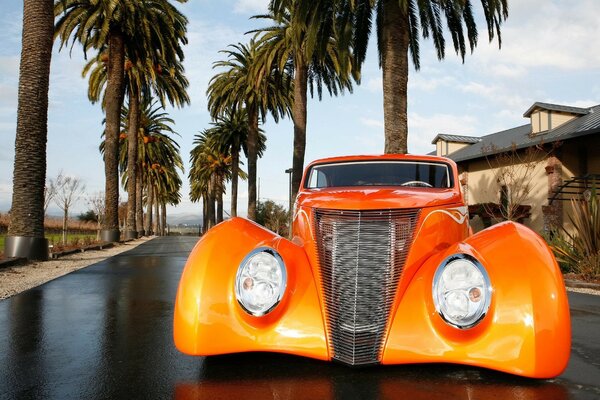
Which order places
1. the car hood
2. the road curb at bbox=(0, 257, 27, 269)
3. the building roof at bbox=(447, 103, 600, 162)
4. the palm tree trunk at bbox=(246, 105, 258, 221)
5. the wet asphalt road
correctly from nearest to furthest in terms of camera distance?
the wet asphalt road → the car hood → the road curb at bbox=(0, 257, 27, 269) → the building roof at bbox=(447, 103, 600, 162) → the palm tree trunk at bbox=(246, 105, 258, 221)

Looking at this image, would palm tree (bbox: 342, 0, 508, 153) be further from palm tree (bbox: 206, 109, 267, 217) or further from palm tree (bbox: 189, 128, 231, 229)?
palm tree (bbox: 189, 128, 231, 229)

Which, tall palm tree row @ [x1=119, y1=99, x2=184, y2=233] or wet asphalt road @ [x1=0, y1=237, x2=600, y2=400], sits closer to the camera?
wet asphalt road @ [x1=0, y1=237, x2=600, y2=400]

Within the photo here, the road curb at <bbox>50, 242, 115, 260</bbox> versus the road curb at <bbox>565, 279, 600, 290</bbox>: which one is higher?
the road curb at <bbox>50, 242, 115, 260</bbox>

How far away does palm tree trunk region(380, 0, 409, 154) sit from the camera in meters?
13.2

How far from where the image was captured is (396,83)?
43.5 feet

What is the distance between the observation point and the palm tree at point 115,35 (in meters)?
23.1

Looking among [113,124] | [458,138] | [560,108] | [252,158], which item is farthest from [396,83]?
[458,138]

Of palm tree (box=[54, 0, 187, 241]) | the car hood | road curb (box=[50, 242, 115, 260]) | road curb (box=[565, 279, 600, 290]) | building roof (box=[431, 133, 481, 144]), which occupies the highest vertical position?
palm tree (box=[54, 0, 187, 241])

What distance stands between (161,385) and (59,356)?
122 cm

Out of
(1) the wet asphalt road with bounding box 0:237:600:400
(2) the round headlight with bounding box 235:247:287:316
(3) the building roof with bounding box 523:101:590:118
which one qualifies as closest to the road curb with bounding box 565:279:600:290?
(1) the wet asphalt road with bounding box 0:237:600:400

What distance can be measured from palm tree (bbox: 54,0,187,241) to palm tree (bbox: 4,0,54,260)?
10.4m

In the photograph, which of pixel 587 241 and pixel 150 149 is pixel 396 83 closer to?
pixel 587 241

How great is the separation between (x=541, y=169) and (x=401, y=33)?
463 inches

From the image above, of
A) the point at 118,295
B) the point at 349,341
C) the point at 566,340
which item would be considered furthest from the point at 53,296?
the point at 566,340
